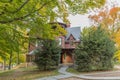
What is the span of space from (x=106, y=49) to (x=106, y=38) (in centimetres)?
138

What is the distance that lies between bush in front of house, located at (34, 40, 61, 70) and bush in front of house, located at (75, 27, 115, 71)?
9.52ft

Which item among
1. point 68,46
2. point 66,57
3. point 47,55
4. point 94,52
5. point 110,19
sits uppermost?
point 110,19

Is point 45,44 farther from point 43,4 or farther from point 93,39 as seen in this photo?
point 43,4

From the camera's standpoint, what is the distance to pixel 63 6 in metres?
6.35

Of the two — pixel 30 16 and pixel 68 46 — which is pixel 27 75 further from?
pixel 30 16

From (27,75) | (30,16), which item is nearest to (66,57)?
(27,75)

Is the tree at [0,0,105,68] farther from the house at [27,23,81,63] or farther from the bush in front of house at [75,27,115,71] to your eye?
the house at [27,23,81,63]

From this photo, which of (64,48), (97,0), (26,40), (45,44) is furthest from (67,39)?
(97,0)

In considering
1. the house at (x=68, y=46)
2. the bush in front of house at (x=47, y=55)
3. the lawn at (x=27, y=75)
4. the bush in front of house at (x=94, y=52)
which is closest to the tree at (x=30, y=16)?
the lawn at (x=27, y=75)

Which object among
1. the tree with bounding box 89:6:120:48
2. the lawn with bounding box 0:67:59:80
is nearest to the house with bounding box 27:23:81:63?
the tree with bounding box 89:6:120:48

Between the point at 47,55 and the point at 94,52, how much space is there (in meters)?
5.86

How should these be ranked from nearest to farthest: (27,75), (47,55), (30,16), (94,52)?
(30,16) < (27,75) < (94,52) < (47,55)

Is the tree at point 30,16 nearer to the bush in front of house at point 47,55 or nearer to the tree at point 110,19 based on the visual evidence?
the bush in front of house at point 47,55

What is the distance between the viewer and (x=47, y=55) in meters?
26.2
